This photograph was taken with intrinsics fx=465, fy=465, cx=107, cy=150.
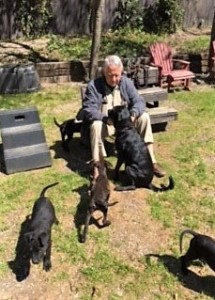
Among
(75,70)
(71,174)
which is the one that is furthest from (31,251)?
(75,70)

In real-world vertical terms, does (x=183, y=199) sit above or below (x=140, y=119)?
below

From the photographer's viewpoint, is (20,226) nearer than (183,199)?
Yes

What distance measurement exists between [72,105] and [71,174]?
267 cm

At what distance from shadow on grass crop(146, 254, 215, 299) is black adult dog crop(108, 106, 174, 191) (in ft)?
4.16

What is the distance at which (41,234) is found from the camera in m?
3.99

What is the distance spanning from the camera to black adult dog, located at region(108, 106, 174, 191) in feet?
17.5

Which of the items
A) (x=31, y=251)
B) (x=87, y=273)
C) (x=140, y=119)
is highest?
(x=140, y=119)

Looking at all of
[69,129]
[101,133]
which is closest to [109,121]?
[101,133]

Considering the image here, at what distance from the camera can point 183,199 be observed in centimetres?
533

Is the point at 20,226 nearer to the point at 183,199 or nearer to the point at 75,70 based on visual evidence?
the point at 183,199

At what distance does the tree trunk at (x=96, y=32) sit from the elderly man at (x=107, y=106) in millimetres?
3296

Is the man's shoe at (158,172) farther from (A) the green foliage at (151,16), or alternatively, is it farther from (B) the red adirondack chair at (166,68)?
(A) the green foliage at (151,16)

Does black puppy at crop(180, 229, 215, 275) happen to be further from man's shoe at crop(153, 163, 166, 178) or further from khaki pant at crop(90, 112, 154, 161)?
khaki pant at crop(90, 112, 154, 161)

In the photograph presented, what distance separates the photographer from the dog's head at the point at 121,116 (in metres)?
5.41
